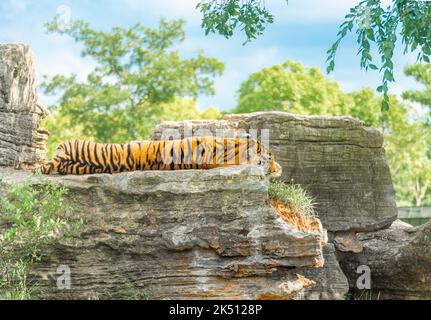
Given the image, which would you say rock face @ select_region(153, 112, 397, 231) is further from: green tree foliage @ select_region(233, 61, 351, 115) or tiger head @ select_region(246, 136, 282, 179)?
green tree foliage @ select_region(233, 61, 351, 115)

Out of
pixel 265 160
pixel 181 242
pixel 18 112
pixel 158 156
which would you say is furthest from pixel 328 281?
pixel 18 112

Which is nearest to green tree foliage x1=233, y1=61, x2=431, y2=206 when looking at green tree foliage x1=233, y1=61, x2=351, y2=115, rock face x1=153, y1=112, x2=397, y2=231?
green tree foliage x1=233, y1=61, x2=351, y2=115

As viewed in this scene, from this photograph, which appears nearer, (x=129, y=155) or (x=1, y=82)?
(x=129, y=155)

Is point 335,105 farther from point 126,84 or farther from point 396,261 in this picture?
point 396,261

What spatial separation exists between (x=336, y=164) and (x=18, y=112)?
6319 millimetres

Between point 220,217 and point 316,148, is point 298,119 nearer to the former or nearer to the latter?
point 316,148

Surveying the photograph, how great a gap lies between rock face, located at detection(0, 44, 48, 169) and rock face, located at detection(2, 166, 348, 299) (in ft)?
6.02

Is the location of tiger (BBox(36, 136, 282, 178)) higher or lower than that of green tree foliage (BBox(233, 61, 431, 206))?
lower

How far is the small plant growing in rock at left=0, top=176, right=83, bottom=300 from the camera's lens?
30.1 ft

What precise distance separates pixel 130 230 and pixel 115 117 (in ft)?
78.1

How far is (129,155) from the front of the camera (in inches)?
406

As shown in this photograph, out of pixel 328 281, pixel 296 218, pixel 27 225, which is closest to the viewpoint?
pixel 27 225

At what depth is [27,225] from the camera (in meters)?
9.38
